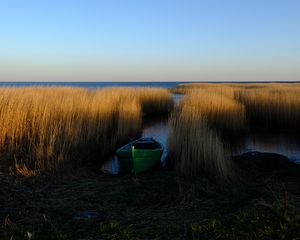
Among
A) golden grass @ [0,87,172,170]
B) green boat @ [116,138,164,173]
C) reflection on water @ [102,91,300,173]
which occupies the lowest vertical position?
reflection on water @ [102,91,300,173]

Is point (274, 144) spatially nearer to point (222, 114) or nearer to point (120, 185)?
point (222, 114)

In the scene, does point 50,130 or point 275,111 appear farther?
point 275,111

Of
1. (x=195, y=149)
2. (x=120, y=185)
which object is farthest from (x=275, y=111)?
(x=120, y=185)

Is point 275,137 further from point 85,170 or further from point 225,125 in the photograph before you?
point 85,170

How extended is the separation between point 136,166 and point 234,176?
197cm

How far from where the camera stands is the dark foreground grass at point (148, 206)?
4.02 m

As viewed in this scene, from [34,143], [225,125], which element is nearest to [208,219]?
[34,143]

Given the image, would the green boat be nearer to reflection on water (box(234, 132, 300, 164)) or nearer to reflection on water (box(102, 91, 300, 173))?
reflection on water (box(102, 91, 300, 173))

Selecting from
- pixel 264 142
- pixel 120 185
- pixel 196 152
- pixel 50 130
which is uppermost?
pixel 50 130

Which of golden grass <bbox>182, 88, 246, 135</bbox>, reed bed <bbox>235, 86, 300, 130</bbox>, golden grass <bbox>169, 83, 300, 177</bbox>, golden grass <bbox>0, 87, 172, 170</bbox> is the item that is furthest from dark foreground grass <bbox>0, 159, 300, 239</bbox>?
reed bed <bbox>235, 86, 300, 130</bbox>

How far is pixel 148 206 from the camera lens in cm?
544

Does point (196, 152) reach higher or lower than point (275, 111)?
higher

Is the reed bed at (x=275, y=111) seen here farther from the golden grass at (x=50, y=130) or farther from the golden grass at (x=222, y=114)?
the golden grass at (x=50, y=130)

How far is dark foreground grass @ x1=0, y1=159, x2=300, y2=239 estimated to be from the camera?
158 inches
